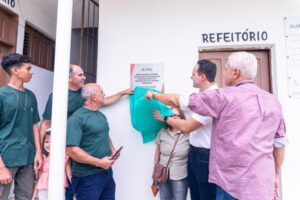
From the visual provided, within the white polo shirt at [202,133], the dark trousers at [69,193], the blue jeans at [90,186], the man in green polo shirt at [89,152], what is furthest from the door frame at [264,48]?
the dark trousers at [69,193]

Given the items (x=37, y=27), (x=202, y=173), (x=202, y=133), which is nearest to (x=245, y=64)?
(x=202, y=133)

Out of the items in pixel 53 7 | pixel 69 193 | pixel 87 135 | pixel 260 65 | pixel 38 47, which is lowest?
Answer: pixel 69 193

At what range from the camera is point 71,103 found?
7.55 ft

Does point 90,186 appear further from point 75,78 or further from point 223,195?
point 223,195

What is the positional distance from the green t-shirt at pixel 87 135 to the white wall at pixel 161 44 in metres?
0.57

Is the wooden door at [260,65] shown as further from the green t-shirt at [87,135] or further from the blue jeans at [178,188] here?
the green t-shirt at [87,135]

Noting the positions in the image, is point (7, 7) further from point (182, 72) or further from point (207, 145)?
point (207, 145)

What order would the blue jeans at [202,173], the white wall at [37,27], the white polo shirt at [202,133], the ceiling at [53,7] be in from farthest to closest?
the ceiling at [53,7] → the white wall at [37,27] → the blue jeans at [202,173] → the white polo shirt at [202,133]

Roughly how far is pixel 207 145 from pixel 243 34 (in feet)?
4.40

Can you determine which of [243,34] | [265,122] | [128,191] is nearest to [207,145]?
[265,122]

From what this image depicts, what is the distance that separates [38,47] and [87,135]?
2551 millimetres

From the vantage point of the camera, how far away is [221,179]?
143 cm

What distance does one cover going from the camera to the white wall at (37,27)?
343 cm

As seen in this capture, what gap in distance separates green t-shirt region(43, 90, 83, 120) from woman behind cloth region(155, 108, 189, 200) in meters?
0.85
